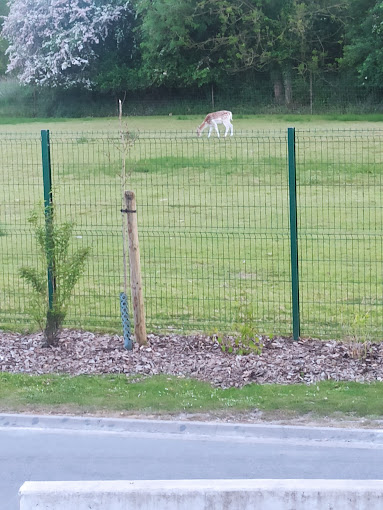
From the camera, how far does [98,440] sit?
7.25 meters

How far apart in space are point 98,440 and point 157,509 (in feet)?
9.79

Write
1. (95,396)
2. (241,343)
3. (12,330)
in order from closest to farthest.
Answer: (95,396), (241,343), (12,330)

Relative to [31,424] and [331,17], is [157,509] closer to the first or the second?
[31,424]

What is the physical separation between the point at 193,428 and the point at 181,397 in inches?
21.2

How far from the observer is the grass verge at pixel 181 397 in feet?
25.1

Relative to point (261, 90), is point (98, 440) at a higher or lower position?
lower

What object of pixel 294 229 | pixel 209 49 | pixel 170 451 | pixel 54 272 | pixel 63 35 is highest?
pixel 63 35

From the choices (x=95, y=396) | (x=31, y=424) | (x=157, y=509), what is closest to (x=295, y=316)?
(x=95, y=396)

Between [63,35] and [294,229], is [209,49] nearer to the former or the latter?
[63,35]

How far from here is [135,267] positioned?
9172 millimetres

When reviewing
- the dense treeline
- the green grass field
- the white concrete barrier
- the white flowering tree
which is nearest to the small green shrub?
the green grass field

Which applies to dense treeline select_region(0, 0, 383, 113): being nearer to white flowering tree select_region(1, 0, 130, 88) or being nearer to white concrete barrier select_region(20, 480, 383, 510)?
white flowering tree select_region(1, 0, 130, 88)

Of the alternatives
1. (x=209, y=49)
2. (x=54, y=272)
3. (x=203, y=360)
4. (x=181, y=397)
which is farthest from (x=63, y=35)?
(x=181, y=397)

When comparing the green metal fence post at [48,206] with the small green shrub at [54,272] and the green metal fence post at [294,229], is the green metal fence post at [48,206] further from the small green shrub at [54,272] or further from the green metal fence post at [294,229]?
the green metal fence post at [294,229]
